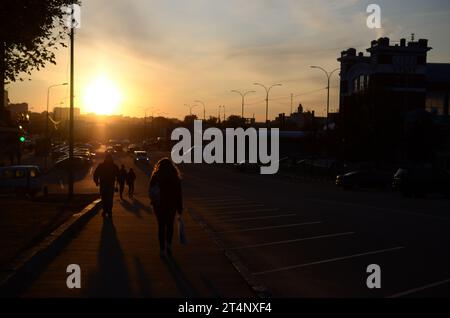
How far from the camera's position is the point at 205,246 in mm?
14719

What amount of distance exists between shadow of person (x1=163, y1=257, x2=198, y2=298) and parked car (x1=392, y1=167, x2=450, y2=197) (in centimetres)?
2726

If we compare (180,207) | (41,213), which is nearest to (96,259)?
(180,207)

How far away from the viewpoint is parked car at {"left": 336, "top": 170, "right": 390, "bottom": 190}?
160 feet

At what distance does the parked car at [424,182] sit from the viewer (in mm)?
37469

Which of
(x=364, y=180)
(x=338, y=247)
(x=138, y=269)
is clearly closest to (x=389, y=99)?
(x=364, y=180)

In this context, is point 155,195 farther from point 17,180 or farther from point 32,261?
point 17,180

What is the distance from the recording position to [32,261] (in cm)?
1112

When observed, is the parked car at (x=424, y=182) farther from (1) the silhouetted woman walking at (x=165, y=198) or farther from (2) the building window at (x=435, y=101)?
(2) the building window at (x=435, y=101)

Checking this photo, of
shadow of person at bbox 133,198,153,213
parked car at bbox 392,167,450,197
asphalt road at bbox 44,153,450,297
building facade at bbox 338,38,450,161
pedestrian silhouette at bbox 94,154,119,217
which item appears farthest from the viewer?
building facade at bbox 338,38,450,161

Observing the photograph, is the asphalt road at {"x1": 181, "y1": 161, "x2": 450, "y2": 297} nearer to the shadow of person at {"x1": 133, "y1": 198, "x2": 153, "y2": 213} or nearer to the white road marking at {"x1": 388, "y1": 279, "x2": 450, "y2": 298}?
the white road marking at {"x1": 388, "y1": 279, "x2": 450, "y2": 298}

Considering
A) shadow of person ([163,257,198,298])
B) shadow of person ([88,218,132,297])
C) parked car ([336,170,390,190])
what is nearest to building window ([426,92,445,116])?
parked car ([336,170,390,190])

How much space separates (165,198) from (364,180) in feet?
124

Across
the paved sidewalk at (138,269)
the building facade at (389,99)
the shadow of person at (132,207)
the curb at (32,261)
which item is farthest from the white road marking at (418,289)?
the building facade at (389,99)
